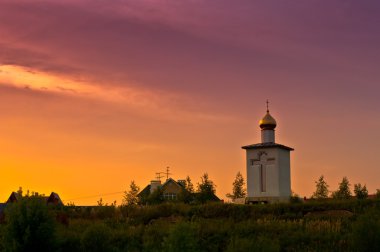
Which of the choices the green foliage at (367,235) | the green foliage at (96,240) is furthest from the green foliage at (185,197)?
the green foliage at (367,235)

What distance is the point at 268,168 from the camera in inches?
1649

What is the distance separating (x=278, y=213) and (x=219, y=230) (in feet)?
21.0

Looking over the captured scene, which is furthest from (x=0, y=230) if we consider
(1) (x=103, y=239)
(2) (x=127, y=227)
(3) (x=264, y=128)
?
(3) (x=264, y=128)

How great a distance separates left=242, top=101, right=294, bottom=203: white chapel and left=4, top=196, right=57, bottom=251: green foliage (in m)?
17.9

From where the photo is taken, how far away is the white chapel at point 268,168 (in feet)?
136

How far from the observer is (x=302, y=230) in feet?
95.0

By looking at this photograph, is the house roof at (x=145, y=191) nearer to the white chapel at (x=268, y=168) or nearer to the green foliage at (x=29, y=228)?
the white chapel at (x=268, y=168)

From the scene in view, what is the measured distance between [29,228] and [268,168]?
20.3m

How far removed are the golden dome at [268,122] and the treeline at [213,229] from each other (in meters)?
8.71

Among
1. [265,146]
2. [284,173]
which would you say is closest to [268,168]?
[284,173]

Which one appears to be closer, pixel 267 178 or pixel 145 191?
pixel 267 178

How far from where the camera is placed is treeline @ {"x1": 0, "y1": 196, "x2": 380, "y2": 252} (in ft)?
76.2

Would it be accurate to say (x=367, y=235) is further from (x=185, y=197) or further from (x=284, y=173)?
(x=185, y=197)

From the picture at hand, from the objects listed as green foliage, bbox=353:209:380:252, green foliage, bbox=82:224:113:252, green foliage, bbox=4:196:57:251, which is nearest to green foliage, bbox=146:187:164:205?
green foliage, bbox=82:224:113:252
